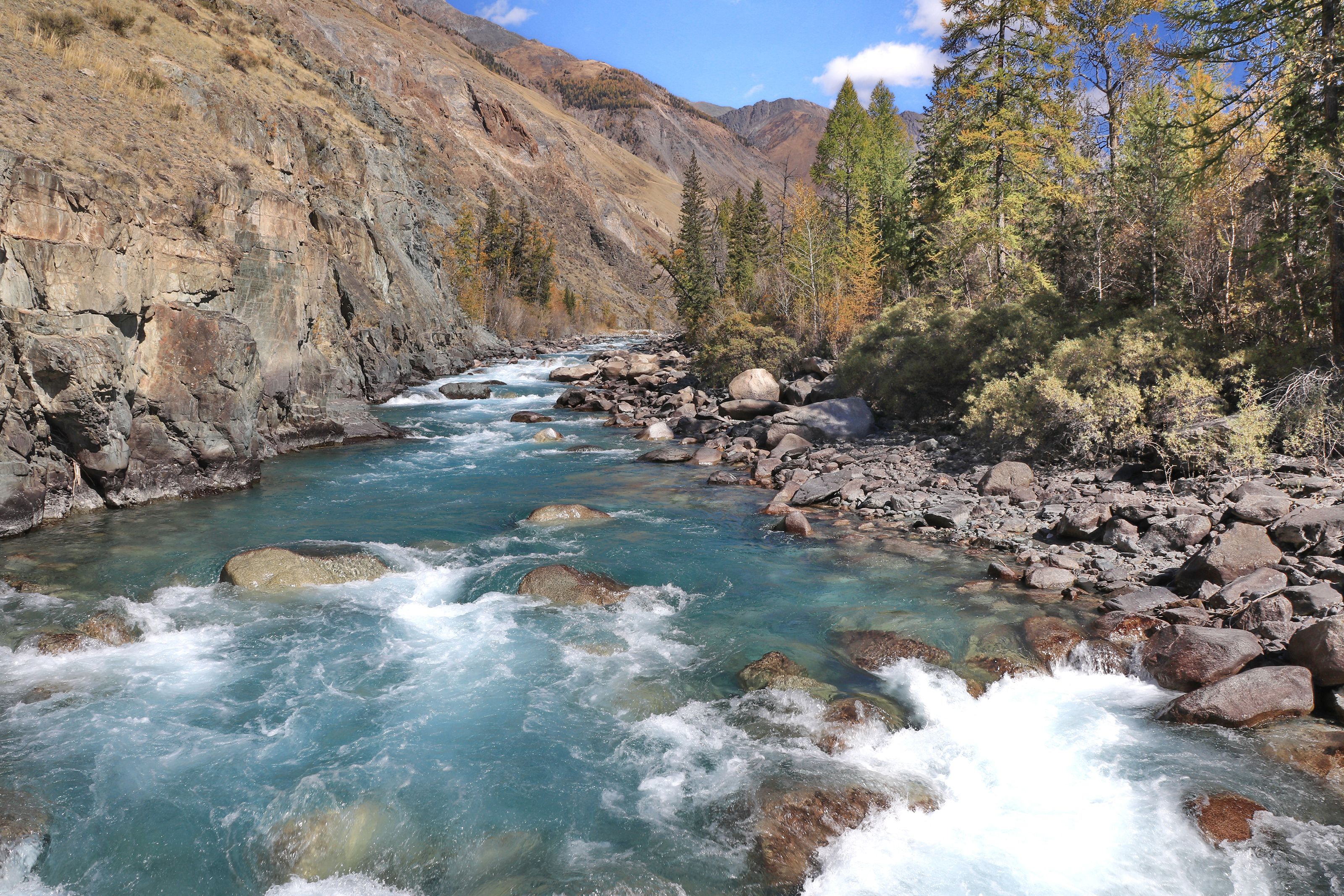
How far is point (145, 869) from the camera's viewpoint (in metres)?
5.51

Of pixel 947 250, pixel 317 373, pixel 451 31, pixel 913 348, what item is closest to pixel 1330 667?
pixel 913 348

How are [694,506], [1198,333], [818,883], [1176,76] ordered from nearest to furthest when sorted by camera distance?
[818,883], [1198,333], [694,506], [1176,76]

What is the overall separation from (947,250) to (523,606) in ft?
65.7

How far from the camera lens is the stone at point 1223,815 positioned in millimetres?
5648

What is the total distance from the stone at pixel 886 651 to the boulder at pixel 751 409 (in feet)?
53.7

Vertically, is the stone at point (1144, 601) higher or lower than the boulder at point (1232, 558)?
lower

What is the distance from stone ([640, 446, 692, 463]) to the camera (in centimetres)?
2066

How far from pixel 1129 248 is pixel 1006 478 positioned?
6928 mm

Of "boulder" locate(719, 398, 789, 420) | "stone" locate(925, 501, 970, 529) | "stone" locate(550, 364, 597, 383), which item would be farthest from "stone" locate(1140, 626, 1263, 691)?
"stone" locate(550, 364, 597, 383)

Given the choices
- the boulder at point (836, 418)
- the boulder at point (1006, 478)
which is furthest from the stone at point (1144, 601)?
the boulder at point (836, 418)

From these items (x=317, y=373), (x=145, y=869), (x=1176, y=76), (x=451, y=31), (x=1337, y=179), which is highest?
(x=451, y=31)

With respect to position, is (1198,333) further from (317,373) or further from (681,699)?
(317,373)

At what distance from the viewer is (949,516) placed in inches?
519

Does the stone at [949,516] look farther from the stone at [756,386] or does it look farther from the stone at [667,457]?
the stone at [756,386]
